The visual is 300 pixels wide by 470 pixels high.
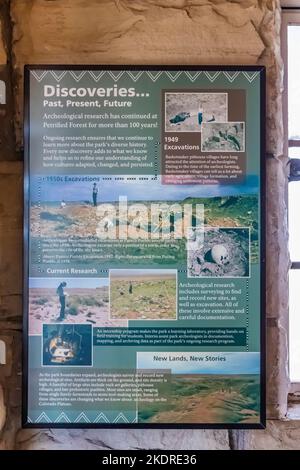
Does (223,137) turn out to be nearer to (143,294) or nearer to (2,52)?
(143,294)

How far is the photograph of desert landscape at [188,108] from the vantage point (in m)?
1.20

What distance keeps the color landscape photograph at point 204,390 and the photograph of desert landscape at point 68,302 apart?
17cm

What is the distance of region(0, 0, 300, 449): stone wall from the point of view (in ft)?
4.00

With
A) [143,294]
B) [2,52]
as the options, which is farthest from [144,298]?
[2,52]

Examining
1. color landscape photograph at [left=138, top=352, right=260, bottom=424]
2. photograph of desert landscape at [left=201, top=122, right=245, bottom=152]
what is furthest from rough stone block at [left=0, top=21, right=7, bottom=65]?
color landscape photograph at [left=138, top=352, right=260, bottom=424]

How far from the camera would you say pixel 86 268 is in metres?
1.20

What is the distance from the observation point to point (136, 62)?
1.22m

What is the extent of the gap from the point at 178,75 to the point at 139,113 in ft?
0.47

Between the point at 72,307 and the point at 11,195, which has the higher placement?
the point at 11,195

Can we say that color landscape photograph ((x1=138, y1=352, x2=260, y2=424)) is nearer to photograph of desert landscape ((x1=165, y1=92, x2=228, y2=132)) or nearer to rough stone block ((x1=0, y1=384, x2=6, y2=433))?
rough stone block ((x1=0, y1=384, x2=6, y2=433))

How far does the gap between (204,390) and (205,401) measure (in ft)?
0.10

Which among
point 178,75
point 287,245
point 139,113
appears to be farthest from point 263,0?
point 287,245

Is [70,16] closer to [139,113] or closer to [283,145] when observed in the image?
[139,113]

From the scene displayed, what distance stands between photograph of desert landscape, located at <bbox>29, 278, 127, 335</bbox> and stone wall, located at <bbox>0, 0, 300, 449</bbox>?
0.22ft
